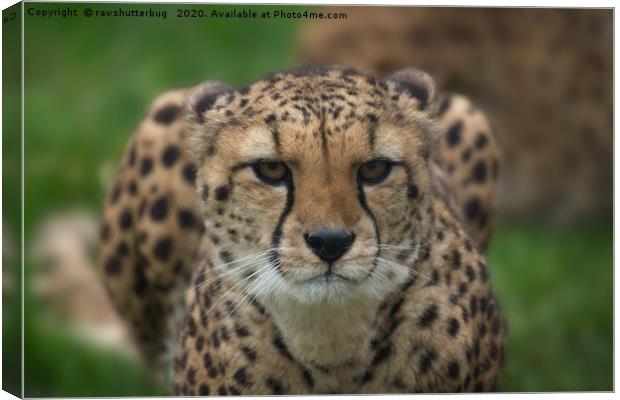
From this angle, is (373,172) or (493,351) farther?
(493,351)

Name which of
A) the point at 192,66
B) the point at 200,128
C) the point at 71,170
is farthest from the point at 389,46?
the point at 200,128

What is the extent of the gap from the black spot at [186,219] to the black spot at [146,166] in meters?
0.17

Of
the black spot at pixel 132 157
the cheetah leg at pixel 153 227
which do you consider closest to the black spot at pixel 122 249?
the cheetah leg at pixel 153 227

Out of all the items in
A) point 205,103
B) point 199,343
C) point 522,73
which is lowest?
point 199,343

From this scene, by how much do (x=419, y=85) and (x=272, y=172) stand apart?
0.54m

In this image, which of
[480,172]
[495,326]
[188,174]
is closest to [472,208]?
[480,172]

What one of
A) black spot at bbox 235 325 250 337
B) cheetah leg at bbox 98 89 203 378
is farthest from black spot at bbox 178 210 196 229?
black spot at bbox 235 325 250 337

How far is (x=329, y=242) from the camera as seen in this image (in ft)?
9.21

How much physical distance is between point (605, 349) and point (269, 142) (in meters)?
1.54

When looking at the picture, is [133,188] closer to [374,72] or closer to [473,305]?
[374,72]

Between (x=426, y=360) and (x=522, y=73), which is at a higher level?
(x=522, y=73)

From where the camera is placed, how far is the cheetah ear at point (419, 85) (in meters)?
3.24

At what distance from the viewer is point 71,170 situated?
5.07m

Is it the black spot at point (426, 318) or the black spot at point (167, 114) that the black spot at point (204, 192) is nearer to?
the black spot at point (426, 318)
